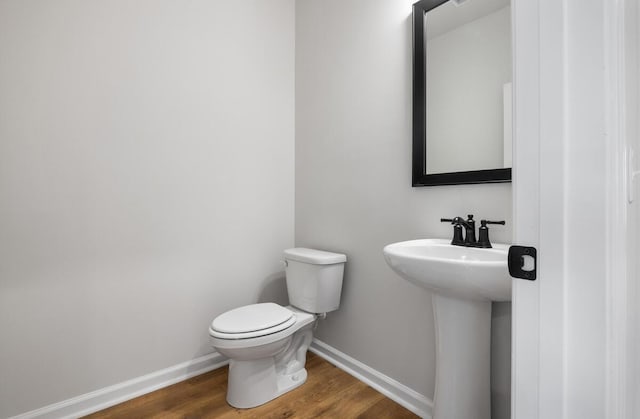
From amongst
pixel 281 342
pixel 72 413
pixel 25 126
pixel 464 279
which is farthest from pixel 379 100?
pixel 72 413

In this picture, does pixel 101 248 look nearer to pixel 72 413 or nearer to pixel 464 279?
pixel 72 413

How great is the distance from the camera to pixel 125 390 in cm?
156

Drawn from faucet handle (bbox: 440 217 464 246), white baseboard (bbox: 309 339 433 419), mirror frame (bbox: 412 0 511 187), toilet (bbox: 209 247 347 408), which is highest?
mirror frame (bbox: 412 0 511 187)

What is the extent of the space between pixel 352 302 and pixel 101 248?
136cm

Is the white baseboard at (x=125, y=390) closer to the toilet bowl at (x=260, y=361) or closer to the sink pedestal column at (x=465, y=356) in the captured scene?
the toilet bowl at (x=260, y=361)

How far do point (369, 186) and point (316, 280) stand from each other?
0.61m

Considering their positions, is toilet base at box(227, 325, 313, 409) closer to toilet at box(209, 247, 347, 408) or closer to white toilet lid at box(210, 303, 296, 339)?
toilet at box(209, 247, 347, 408)

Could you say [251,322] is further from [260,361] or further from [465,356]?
[465,356]

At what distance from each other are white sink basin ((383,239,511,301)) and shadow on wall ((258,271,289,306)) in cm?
117

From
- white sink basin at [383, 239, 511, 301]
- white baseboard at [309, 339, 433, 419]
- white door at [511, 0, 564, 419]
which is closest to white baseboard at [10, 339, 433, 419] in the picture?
white baseboard at [309, 339, 433, 419]

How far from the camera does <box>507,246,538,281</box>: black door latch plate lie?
1.50 ft

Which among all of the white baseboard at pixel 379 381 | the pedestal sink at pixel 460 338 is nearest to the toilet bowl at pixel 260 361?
the white baseboard at pixel 379 381

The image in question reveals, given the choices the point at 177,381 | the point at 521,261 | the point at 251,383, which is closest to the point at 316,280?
the point at 251,383

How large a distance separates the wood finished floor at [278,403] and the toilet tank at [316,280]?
412 mm
